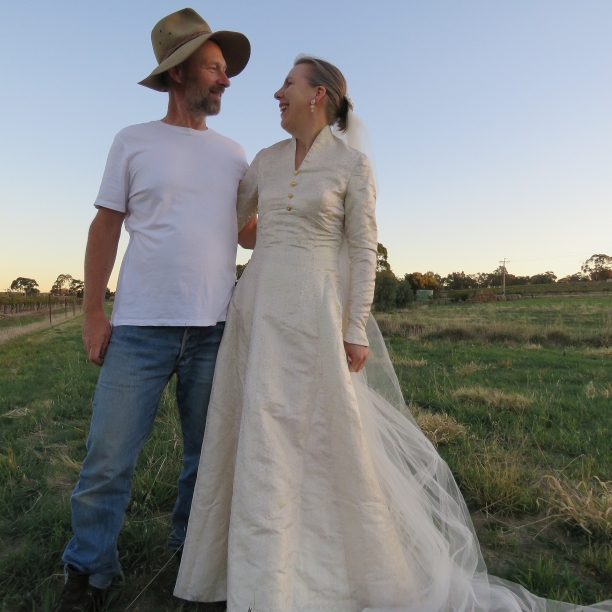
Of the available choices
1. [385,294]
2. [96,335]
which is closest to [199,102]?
[96,335]

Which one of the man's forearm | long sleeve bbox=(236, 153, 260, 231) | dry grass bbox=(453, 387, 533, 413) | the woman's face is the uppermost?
the woman's face

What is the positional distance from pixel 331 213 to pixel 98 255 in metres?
1.03

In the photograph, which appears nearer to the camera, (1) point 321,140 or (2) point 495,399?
(1) point 321,140

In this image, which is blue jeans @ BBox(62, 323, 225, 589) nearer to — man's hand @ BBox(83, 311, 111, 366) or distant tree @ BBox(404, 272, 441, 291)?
man's hand @ BBox(83, 311, 111, 366)

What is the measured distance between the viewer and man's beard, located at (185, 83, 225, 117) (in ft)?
8.32

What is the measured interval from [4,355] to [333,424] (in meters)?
13.8

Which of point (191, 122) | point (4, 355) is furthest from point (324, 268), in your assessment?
point (4, 355)

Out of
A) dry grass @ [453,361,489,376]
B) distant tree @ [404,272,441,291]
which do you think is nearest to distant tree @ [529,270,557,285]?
distant tree @ [404,272,441,291]

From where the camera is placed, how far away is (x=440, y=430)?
4.46m

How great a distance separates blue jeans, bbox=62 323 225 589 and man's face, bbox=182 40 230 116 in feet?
3.43

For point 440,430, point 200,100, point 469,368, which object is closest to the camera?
point 200,100

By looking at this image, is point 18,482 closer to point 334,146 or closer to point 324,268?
point 324,268

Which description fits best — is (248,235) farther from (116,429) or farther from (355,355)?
(116,429)

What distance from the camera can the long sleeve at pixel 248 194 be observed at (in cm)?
260
